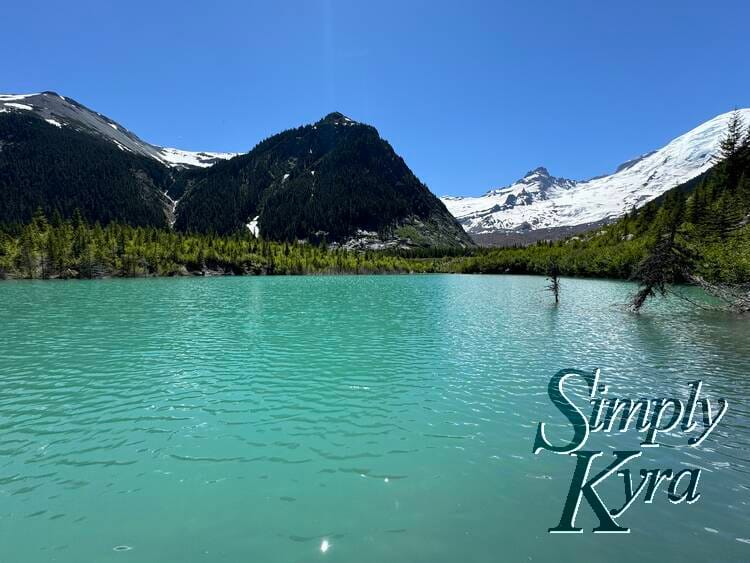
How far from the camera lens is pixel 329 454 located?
50.7ft

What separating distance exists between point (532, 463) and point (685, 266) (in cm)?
5640

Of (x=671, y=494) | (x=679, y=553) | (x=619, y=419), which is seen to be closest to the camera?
(x=679, y=553)

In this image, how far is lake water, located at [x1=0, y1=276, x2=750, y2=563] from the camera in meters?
10.4

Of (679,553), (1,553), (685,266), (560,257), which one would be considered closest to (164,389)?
(1,553)

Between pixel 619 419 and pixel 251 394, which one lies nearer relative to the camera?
pixel 619 419

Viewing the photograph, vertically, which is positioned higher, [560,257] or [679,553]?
[560,257]

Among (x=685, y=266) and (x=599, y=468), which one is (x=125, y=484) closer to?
(x=599, y=468)

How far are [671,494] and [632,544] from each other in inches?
155

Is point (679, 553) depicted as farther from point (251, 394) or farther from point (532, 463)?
point (251, 394)

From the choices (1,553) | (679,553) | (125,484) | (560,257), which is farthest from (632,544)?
(560,257)

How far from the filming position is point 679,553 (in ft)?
32.6

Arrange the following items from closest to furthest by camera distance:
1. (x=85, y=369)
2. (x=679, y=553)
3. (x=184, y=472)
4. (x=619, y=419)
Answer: (x=679, y=553)
(x=184, y=472)
(x=619, y=419)
(x=85, y=369)

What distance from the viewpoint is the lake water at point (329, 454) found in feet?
34.2

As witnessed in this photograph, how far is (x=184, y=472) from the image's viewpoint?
14.0 meters
